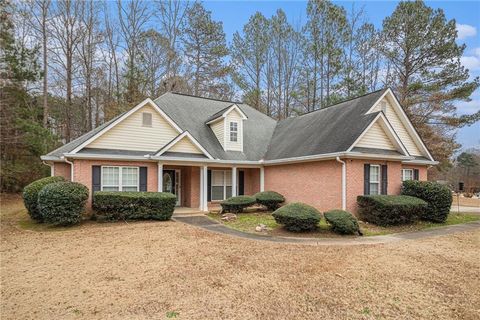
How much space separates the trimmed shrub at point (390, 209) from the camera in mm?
11570

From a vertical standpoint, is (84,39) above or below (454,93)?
above

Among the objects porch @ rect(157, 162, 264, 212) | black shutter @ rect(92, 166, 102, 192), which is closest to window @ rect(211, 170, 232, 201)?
porch @ rect(157, 162, 264, 212)

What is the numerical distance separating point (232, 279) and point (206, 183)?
32.5 feet

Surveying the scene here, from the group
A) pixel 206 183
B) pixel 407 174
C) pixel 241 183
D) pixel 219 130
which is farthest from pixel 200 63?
pixel 407 174

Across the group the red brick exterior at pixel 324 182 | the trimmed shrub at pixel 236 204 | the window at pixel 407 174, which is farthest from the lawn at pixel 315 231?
the window at pixel 407 174

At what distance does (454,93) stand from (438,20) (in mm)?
5936

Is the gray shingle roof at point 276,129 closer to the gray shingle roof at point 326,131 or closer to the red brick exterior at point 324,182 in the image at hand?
the gray shingle roof at point 326,131

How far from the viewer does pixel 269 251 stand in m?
7.89

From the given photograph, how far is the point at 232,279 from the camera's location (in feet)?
19.0

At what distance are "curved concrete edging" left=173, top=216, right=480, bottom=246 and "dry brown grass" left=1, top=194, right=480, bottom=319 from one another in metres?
0.62

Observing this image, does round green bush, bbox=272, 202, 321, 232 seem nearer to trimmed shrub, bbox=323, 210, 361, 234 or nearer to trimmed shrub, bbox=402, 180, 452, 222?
trimmed shrub, bbox=323, 210, 361, 234

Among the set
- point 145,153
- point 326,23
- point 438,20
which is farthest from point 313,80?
point 145,153

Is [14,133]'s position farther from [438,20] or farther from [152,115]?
[438,20]

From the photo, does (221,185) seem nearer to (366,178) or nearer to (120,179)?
(120,179)
